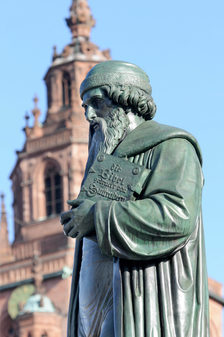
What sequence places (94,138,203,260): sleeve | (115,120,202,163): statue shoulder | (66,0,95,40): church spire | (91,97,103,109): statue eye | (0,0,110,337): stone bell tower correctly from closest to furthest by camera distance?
(94,138,203,260): sleeve
(115,120,202,163): statue shoulder
(91,97,103,109): statue eye
(0,0,110,337): stone bell tower
(66,0,95,40): church spire

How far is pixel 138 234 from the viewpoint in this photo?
27.3 feet

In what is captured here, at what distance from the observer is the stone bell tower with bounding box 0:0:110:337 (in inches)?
3509

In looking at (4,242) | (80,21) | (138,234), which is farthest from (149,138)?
(80,21)

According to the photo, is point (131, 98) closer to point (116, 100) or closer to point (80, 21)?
point (116, 100)

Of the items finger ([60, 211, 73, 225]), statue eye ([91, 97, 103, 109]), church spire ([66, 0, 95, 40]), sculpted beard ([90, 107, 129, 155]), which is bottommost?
finger ([60, 211, 73, 225])

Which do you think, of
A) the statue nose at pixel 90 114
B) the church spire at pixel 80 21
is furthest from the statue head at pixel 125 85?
the church spire at pixel 80 21

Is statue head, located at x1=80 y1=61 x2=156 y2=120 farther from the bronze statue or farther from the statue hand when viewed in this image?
the statue hand

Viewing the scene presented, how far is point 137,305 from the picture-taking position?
836 centimetres

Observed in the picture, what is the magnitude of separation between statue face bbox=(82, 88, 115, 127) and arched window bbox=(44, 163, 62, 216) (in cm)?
8421

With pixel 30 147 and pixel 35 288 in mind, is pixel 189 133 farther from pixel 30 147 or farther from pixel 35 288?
pixel 30 147

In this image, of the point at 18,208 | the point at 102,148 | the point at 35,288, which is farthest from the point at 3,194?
the point at 102,148

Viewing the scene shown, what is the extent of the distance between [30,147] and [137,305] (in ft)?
292

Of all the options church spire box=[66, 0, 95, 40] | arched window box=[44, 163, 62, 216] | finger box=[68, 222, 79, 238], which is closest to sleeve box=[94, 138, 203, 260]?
finger box=[68, 222, 79, 238]

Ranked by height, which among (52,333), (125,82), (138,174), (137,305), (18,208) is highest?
(18,208)
